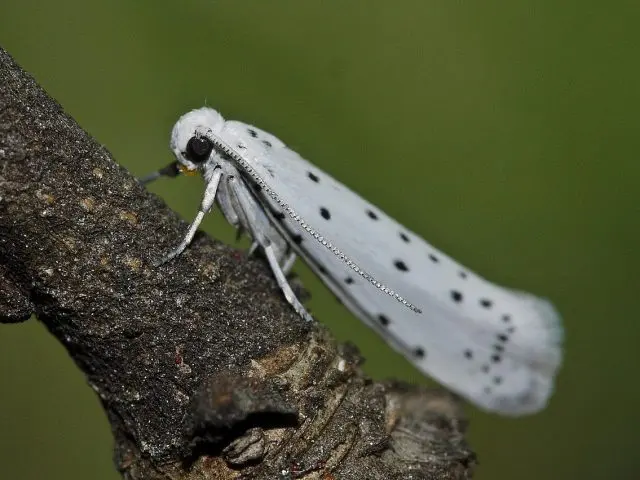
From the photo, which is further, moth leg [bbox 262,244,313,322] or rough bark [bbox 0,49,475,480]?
moth leg [bbox 262,244,313,322]

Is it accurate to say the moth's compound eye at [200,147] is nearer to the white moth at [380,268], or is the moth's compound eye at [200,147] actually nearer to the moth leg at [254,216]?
the white moth at [380,268]

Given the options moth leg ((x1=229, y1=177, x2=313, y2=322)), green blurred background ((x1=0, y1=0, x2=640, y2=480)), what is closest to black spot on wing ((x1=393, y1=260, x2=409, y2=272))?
moth leg ((x1=229, y1=177, x2=313, y2=322))

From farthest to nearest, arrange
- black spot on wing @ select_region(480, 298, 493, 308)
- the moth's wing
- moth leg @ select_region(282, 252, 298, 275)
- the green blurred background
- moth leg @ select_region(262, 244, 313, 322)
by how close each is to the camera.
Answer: the green blurred background, black spot on wing @ select_region(480, 298, 493, 308), the moth's wing, moth leg @ select_region(282, 252, 298, 275), moth leg @ select_region(262, 244, 313, 322)

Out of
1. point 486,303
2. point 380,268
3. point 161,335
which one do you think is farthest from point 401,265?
point 161,335

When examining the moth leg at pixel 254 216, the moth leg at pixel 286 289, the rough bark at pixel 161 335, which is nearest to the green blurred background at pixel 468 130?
the moth leg at pixel 254 216

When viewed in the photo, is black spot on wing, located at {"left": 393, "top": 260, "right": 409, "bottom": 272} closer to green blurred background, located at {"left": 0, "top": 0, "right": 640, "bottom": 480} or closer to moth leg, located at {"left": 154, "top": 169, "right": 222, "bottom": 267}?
moth leg, located at {"left": 154, "top": 169, "right": 222, "bottom": 267}

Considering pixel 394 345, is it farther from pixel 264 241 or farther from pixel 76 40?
pixel 76 40

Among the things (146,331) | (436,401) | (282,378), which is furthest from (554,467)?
(146,331)
